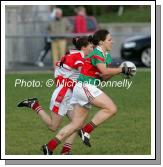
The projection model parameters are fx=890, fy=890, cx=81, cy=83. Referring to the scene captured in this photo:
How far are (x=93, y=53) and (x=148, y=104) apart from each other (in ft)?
21.6

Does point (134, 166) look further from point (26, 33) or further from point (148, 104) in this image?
point (26, 33)

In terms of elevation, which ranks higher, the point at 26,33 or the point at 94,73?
the point at 26,33

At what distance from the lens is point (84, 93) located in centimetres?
1217

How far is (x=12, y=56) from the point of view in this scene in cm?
2869

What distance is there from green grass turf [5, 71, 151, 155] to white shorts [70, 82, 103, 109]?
886 millimetres

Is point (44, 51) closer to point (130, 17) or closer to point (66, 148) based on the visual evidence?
point (66, 148)

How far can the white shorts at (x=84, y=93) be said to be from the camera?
1213cm

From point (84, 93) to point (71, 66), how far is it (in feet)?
2.59

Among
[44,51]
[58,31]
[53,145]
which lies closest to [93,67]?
[53,145]

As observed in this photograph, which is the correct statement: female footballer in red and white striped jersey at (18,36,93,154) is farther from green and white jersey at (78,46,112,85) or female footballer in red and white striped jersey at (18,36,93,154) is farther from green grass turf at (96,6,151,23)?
green grass turf at (96,6,151,23)

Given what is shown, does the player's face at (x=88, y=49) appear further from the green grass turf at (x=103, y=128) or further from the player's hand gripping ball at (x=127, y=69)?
the green grass turf at (x=103, y=128)

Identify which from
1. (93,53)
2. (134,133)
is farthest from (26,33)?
(93,53)

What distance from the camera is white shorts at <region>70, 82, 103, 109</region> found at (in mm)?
12133

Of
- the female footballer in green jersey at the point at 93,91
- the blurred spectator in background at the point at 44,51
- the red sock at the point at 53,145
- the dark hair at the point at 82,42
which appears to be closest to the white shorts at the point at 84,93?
the female footballer in green jersey at the point at 93,91
